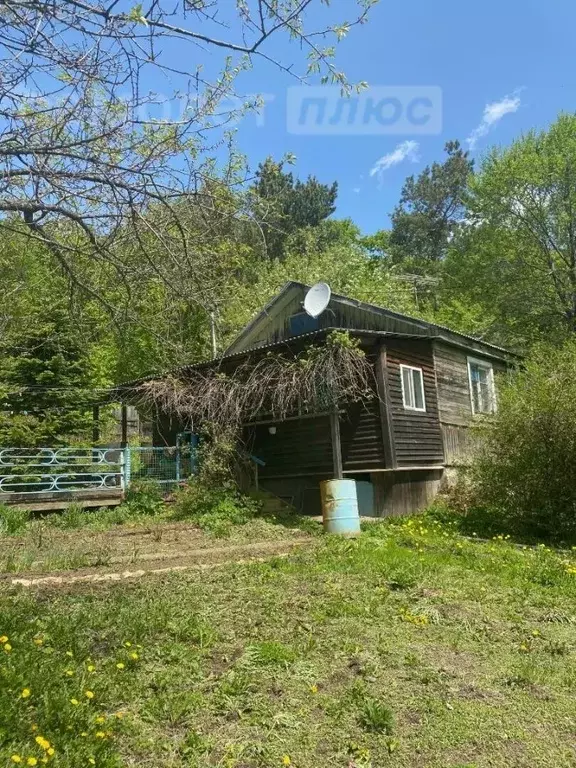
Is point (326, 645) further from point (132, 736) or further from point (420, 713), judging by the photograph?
point (132, 736)

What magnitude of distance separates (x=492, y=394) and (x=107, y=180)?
14.9 m

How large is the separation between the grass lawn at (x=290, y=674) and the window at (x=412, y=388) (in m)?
7.65

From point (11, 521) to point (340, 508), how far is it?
633cm

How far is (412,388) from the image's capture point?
46.7 ft

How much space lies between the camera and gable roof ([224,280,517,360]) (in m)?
14.9

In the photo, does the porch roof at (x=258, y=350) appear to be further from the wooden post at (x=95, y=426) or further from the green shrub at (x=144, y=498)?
the green shrub at (x=144, y=498)

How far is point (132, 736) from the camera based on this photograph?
315cm

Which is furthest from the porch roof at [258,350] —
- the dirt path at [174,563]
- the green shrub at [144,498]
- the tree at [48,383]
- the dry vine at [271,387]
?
the dirt path at [174,563]

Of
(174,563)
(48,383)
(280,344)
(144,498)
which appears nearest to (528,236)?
(280,344)

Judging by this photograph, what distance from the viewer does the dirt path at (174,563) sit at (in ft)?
21.7

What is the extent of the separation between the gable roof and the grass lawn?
8.40 metres

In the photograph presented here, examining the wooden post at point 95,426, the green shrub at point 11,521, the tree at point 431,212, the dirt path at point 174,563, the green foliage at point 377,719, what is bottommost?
the green foliage at point 377,719

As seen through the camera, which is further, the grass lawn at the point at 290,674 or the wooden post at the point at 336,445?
the wooden post at the point at 336,445

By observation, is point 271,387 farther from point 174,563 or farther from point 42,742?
point 42,742
